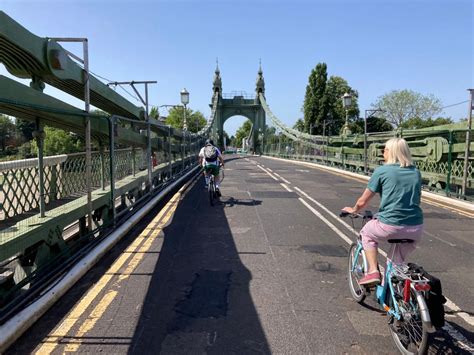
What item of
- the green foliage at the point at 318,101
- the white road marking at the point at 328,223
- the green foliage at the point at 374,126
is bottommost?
the white road marking at the point at 328,223

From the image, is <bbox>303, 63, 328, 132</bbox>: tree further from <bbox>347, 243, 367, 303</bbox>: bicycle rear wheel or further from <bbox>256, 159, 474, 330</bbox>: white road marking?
<bbox>347, 243, 367, 303</bbox>: bicycle rear wheel

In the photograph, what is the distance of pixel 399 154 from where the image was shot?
3615 mm

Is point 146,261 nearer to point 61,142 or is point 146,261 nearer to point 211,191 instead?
point 61,142

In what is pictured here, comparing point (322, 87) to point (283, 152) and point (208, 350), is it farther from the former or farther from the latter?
point (208, 350)

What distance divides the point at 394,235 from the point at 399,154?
0.72 metres

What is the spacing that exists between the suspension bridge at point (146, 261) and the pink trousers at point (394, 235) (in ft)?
2.46

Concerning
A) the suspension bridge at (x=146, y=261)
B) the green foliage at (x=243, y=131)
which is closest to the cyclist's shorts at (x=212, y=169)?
the suspension bridge at (x=146, y=261)

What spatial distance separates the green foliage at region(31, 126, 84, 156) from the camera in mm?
6633

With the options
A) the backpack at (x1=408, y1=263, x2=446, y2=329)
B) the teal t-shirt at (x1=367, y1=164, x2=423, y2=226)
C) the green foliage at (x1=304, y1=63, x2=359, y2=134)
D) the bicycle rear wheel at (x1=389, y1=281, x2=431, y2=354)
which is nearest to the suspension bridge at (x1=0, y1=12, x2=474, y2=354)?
the bicycle rear wheel at (x1=389, y1=281, x2=431, y2=354)

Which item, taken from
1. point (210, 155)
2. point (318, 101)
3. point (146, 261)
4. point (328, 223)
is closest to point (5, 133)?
point (146, 261)

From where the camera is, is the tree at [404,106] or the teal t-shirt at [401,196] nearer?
the teal t-shirt at [401,196]

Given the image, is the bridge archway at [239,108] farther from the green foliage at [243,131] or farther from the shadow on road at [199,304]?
the shadow on road at [199,304]

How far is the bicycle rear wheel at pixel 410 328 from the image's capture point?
3066 mm

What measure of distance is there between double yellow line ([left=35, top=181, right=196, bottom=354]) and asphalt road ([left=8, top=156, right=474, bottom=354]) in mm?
12
